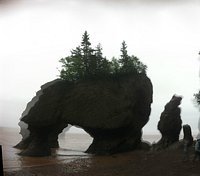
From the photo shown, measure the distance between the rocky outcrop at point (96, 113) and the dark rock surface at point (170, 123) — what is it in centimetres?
19

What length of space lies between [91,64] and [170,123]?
3.83 ft

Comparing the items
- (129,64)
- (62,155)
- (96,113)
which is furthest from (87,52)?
(62,155)

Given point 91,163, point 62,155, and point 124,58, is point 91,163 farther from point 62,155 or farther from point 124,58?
point 124,58

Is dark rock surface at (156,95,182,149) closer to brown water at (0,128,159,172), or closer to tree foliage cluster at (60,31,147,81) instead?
brown water at (0,128,159,172)

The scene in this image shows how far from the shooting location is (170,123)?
429cm

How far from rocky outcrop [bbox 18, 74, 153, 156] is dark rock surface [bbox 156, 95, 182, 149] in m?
0.19

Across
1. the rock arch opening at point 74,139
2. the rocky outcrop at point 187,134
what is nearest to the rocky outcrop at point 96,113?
the rock arch opening at point 74,139

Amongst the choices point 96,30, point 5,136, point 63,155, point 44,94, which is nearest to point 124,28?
point 96,30

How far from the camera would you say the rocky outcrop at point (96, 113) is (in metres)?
→ 4.39

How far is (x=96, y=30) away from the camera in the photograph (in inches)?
186

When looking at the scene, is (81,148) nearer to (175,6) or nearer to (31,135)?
(31,135)

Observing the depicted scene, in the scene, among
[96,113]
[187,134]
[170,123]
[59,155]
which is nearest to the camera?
[187,134]

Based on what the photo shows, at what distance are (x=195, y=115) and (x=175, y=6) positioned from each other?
1.34m

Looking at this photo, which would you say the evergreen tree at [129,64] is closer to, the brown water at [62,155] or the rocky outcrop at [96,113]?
the rocky outcrop at [96,113]
